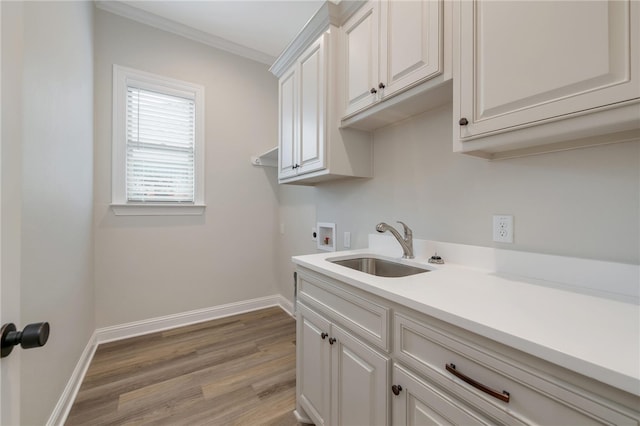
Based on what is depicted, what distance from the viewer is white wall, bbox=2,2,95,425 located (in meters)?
0.84

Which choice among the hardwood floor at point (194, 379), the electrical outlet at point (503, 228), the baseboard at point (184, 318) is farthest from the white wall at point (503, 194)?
the baseboard at point (184, 318)

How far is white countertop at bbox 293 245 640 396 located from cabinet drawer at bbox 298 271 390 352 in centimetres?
7

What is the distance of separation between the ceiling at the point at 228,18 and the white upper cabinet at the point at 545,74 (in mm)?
1899

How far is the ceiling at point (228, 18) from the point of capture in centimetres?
226

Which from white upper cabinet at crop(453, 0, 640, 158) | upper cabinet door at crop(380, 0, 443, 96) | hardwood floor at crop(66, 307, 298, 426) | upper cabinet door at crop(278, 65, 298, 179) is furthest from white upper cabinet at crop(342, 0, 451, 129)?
hardwood floor at crop(66, 307, 298, 426)

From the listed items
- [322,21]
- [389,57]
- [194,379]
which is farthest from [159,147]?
[389,57]

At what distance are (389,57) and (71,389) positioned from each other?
2.69m

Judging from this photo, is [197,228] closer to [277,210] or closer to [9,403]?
[277,210]

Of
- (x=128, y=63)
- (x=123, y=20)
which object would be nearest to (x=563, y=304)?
(x=128, y=63)

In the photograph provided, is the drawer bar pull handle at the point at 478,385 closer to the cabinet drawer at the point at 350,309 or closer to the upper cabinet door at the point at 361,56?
the cabinet drawer at the point at 350,309

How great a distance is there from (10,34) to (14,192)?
30 cm

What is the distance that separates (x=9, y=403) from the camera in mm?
495

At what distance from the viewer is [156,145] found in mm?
2516

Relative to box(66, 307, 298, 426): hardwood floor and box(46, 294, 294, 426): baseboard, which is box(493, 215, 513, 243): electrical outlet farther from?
box(46, 294, 294, 426): baseboard
